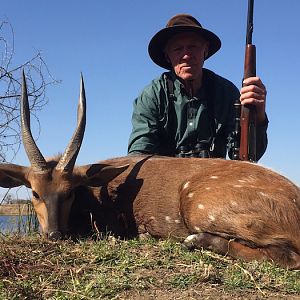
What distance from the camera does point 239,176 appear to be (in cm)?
510

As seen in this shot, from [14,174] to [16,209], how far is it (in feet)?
4.81

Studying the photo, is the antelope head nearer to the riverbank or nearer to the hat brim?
the riverbank

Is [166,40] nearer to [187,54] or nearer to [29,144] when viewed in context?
[187,54]

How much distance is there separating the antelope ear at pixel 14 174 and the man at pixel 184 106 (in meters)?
1.64

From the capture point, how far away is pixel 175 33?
737 centimetres

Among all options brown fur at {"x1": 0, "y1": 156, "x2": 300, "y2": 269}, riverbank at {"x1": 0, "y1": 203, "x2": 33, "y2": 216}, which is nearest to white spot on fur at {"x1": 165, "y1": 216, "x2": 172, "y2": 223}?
brown fur at {"x1": 0, "y1": 156, "x2": 300, "y2": 269}

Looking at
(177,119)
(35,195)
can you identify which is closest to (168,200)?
(35,195)

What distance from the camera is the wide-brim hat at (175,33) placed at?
7.23 metres

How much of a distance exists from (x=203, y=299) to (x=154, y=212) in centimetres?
217

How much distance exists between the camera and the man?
7059mm

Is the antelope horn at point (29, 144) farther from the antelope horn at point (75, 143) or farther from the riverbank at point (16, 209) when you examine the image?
the riverbank at point (16, 209)

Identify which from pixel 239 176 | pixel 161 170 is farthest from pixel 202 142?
pixel 239 176

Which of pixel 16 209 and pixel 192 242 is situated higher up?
pixel 192 242

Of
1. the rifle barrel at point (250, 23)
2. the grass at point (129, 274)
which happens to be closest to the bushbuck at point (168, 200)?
the grass at point (129, 274)
